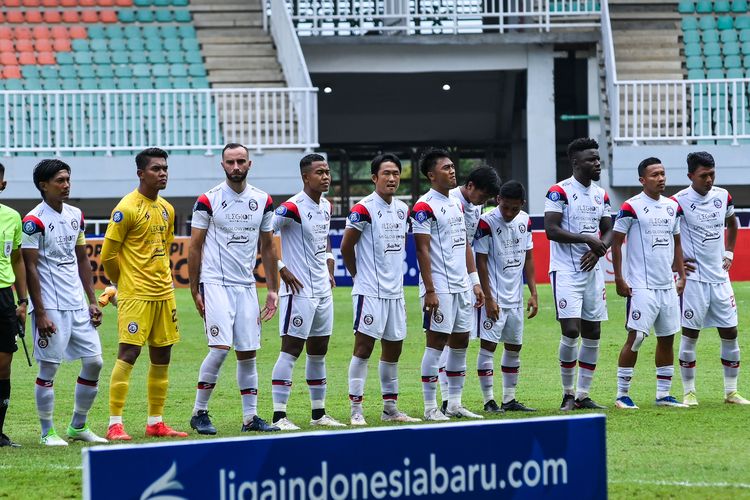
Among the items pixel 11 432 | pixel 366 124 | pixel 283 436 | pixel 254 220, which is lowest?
pixel 11 432

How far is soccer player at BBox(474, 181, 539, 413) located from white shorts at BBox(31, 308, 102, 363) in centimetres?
338

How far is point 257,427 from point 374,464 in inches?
190

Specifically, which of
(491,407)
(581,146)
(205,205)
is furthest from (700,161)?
(205,205)

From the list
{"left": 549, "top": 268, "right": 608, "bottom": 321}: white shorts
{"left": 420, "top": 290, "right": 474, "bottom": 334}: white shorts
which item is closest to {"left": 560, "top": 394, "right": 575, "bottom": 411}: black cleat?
{"left": 549, "top": 268, "right": 608, "bottom": 321}: white shorts

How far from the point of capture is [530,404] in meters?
11.2

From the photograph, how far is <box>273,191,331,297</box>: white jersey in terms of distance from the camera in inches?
385

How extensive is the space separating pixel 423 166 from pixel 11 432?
12.4ft

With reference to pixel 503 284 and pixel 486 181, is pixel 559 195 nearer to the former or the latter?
pixel 486 181

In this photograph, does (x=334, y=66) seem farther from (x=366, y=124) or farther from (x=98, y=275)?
(x=98, y=275)

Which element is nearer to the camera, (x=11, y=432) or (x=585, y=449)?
(x=585, y=449)

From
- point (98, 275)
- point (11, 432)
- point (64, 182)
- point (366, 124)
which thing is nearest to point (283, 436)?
point (64, 182)

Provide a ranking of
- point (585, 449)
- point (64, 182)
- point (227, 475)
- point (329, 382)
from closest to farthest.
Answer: point (227, 475) → point (585, 449) → point (64, 182) → point (329, 382)

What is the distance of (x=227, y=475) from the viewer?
437cm

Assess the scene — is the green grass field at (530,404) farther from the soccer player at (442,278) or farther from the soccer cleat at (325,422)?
the soccer player at (442,278)
